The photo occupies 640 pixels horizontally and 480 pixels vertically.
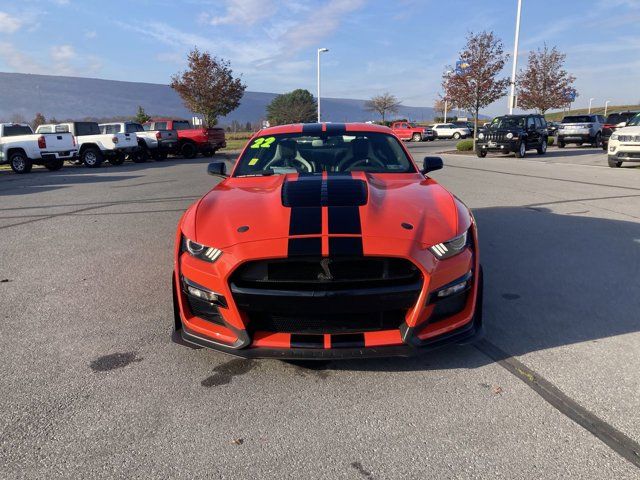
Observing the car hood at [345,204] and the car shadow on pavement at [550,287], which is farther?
the car shadow on pavement at [550,287]

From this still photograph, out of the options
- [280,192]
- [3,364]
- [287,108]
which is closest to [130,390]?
[3,364]

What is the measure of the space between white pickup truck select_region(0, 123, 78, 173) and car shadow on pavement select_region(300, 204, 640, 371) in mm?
17539

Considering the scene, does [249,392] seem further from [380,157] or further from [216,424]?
[380,157]

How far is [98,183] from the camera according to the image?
1411 centimetres

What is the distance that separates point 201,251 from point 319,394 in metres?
1.08

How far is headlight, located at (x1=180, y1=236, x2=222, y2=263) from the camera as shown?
2.73m

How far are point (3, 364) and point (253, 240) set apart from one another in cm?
188

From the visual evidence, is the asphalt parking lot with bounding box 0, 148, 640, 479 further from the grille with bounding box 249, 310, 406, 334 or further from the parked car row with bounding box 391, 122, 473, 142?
the parked car row with bounding box 391, 122, 473, 142

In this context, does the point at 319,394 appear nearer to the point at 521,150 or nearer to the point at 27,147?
the point at 27,147

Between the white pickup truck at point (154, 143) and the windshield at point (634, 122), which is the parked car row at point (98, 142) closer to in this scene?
the white pickup truck at point (154, 143)

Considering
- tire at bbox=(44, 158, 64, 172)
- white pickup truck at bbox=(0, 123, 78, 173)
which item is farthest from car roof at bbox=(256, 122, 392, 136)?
tire at bbox=(44, 158, 64, 172)

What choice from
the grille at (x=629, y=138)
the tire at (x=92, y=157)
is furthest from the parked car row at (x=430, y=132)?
the grille at (x=629, y=138)

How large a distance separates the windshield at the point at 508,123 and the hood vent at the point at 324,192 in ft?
66.0

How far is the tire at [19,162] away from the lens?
1836cm
